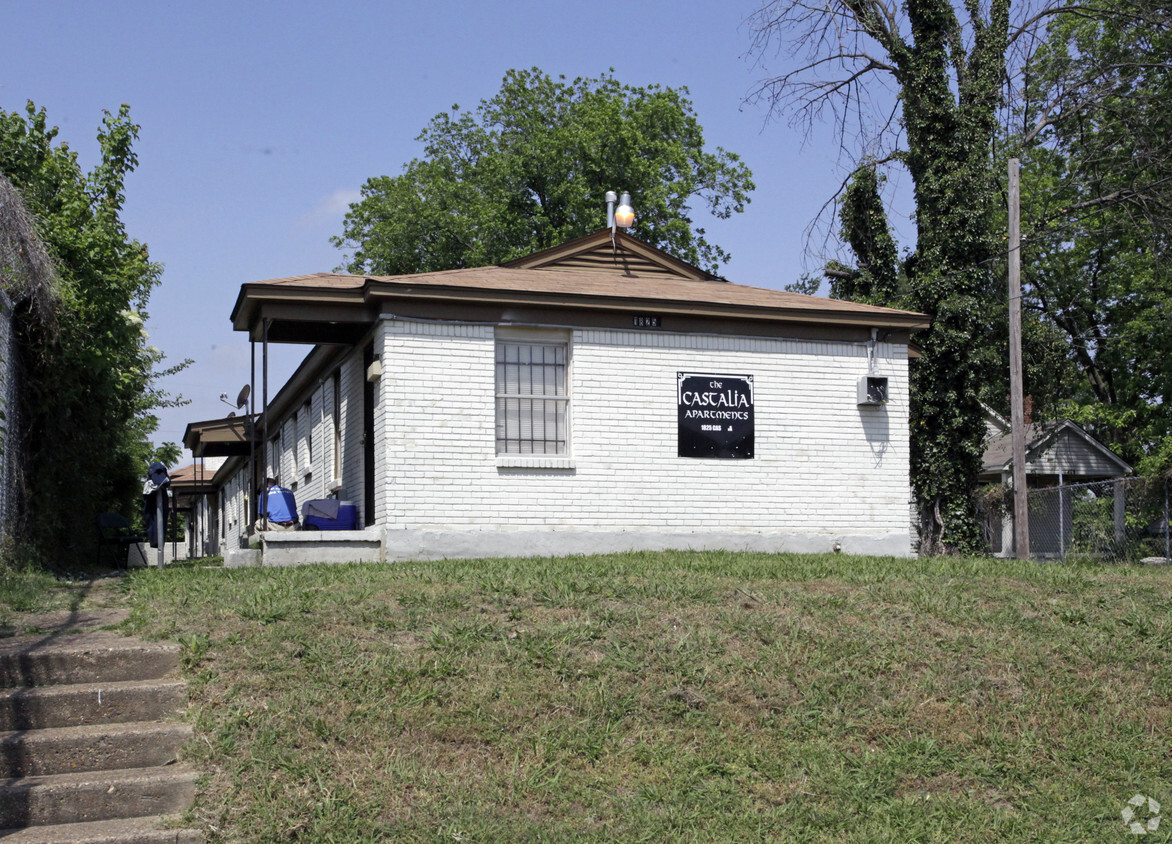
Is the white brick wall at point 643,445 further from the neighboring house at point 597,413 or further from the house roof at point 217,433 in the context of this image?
the house roof at point 217,433

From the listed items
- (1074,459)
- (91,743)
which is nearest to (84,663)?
(91,743)

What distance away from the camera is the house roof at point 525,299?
1393 cm

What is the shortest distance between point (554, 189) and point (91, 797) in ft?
107

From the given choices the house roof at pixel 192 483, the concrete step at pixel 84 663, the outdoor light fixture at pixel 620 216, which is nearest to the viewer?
the concrete step at pixel 84 663

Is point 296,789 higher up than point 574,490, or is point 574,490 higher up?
point 574,490

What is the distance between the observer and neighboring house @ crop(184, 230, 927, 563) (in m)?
13.9

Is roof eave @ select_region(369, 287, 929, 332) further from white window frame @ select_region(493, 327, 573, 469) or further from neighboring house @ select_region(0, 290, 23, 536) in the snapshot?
neighboring house @ select_region(0, 290, 23, 536)

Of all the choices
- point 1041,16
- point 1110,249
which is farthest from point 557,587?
point 1110,249

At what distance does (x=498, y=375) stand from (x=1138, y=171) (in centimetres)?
2025

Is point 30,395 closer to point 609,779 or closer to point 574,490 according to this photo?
point 574,490

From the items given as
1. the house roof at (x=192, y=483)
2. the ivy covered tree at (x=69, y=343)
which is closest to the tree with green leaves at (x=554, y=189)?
the house roof at (x=192, y=483)

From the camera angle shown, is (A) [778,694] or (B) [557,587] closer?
(A) [778,694]

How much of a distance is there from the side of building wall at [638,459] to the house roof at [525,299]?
0.36 metres

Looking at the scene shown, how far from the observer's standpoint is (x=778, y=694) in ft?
26.5
